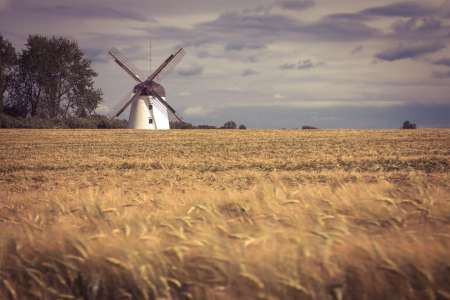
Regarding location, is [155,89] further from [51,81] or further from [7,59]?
[7,59]

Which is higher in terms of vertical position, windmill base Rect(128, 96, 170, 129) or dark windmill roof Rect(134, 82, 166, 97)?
dark windmill roof Rect(134, 82, 166, 97)

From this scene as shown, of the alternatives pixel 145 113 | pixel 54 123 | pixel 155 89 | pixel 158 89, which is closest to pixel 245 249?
pixel 145 113

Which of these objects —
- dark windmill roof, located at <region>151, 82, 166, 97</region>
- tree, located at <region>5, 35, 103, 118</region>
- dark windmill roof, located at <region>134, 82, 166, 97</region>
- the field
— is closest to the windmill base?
dark windmill roof, located at <region>134, 82, 166, 97</region>

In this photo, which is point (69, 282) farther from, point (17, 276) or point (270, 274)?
point (270, 274)

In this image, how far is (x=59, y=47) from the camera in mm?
45438

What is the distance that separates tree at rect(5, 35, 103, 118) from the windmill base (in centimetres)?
1191

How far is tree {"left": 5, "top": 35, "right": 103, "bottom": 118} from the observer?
43.1m

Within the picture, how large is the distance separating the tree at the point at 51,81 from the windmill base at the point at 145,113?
11.9 metres

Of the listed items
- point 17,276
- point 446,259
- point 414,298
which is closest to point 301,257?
point 414,298

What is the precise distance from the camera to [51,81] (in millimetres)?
43031

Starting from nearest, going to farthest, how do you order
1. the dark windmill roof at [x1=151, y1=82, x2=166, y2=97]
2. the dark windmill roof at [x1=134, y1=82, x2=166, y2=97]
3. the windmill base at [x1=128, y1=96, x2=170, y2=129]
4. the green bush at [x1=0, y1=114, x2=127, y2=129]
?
the green bush at [x1=0, y1=114, x2=127, y2=129] → the windmill base at [x1=128, y1=96, x2=170, y2=129] → the dark windmill roof at [x1=134, y1=82, x2=166, y2=97] → the dark windmill roof at [x1=151, y1=82, x2=166, y2=97]

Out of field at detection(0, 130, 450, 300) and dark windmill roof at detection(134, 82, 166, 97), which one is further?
dark windmill roof at detection(134, 82, 166, 97)

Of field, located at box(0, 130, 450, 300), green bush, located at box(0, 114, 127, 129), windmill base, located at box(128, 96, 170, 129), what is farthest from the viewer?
windmill base, located at box(128, 96, 170, 129)

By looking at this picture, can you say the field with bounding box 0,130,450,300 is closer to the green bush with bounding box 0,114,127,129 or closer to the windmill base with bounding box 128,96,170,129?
the windmill base with bounding box 128,96,170,129
